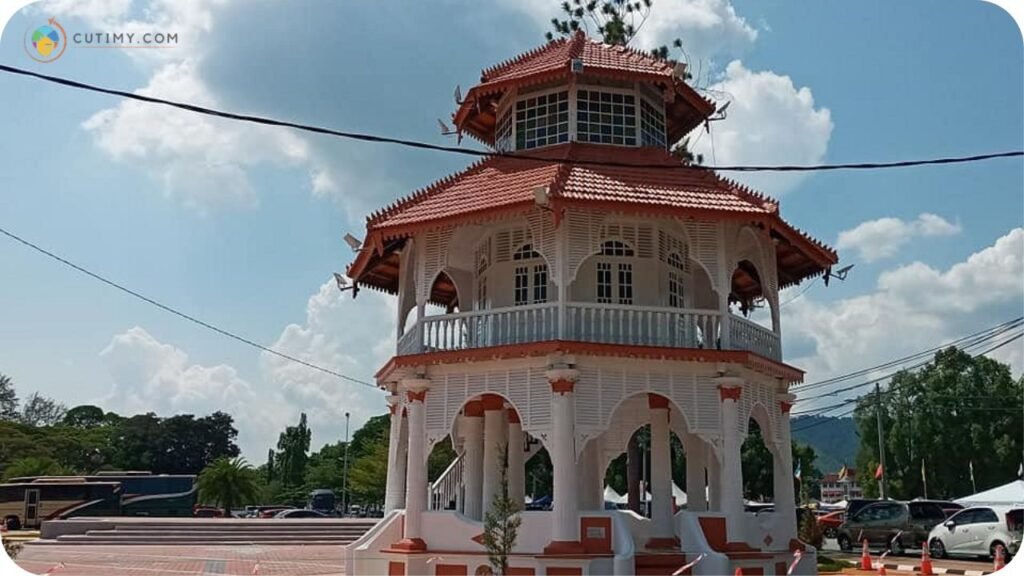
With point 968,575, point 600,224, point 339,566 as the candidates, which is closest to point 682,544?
point 600,224

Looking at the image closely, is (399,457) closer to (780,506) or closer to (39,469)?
(780,506)

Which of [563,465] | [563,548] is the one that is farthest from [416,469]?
[563,548]

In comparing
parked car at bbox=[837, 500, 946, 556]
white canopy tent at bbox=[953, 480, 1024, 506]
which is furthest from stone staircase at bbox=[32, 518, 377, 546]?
white canopy tent at bbox=[953, 480, 1024, 506]

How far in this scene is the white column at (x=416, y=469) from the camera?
54.5ft

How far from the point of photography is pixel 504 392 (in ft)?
53.7

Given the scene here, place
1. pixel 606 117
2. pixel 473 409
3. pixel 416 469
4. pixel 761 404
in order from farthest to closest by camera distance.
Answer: pixel 606 117
pixel 473 409
pixel 761 404
pixel 416 469

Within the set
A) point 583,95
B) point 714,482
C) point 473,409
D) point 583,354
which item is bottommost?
point 714,482

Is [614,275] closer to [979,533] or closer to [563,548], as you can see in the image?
[563,548]

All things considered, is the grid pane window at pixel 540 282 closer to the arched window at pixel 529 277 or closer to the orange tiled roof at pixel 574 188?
the arched window at pixel 529 277

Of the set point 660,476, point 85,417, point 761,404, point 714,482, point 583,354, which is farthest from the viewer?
point 85,417

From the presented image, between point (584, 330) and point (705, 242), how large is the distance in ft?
9.71

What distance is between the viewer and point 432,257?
58.5ft

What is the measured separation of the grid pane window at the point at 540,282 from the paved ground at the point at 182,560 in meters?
7.88

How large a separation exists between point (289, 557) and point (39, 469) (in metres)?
48.2
